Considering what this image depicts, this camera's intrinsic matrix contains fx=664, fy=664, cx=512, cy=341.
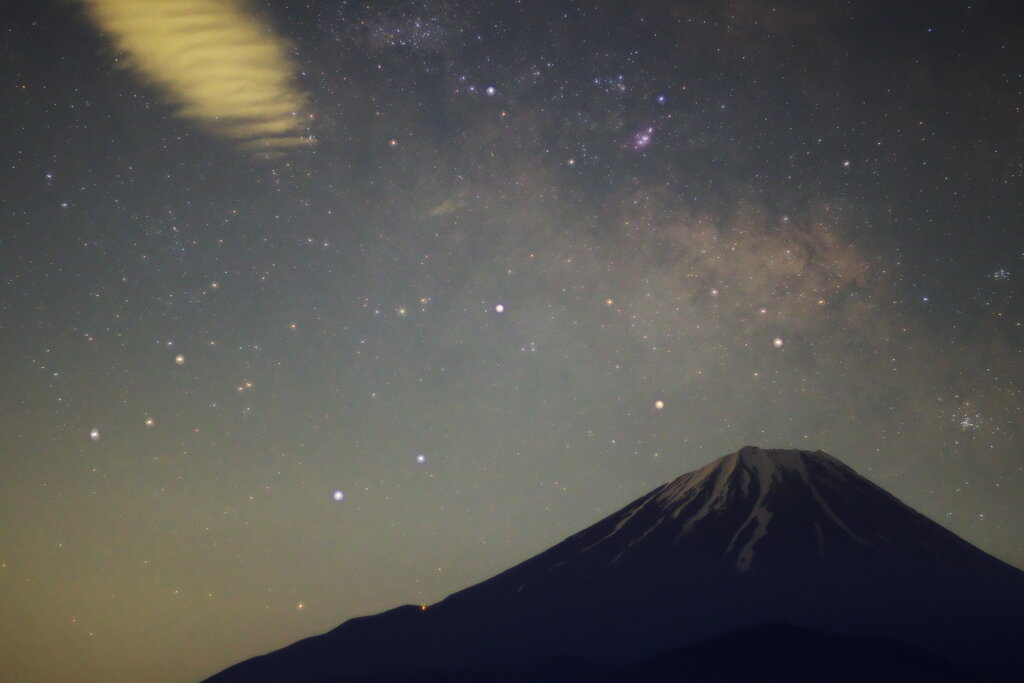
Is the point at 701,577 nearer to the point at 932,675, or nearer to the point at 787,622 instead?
the point at 787,622

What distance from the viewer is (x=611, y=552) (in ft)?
222

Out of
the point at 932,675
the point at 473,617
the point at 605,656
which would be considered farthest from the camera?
the point at 473,617

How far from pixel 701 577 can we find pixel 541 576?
17157 millimetres

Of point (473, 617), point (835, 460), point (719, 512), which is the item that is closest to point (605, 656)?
point (473, 617)

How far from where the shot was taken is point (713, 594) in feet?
180

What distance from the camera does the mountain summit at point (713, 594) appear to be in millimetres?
49500

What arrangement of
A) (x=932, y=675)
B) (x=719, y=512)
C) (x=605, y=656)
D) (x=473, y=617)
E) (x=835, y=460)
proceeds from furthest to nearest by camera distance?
(x=835, y=460) < (x=719, y=512) < (x=473, y=617) < (x=605, y=656) < (x=932, y=675)

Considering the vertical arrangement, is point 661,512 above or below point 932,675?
above

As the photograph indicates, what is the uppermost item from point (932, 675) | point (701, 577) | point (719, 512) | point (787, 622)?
point (719, 512)

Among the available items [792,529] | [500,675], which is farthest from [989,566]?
[500,675]

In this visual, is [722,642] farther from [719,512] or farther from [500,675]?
[719,512]

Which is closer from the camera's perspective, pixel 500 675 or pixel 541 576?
pixel 500 675

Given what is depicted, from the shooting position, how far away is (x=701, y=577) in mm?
57781

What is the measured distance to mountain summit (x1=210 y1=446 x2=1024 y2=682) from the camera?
1949 inches
